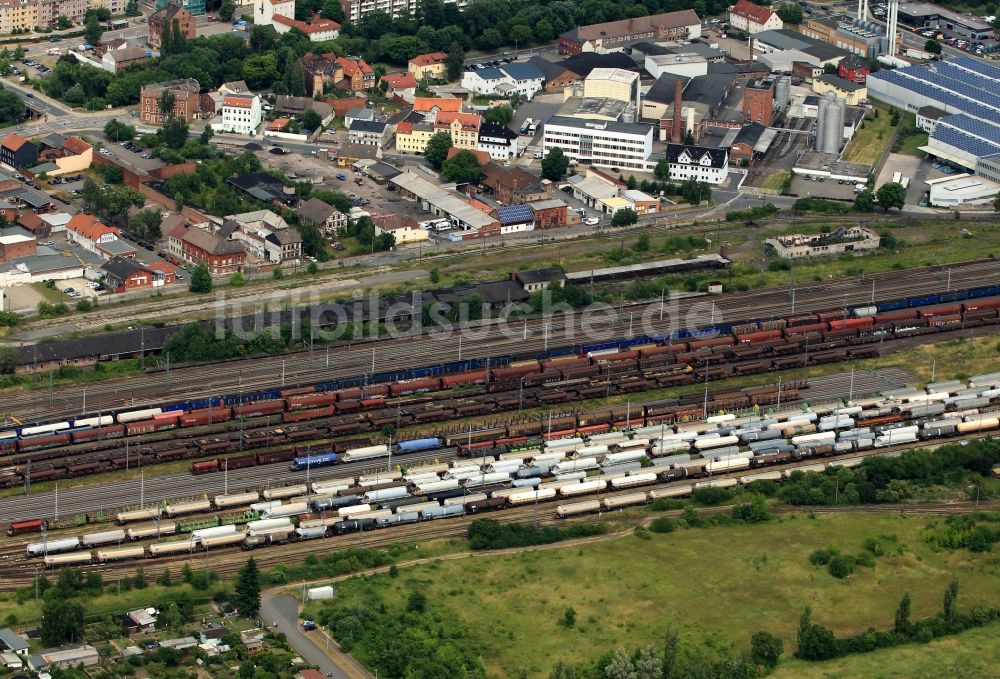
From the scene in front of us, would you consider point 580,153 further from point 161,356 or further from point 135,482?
A: point 135,482

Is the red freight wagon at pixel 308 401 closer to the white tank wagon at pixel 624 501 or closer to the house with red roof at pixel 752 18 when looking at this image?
the white tank wagon at pixel 624 501

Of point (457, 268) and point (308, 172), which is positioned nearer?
point (457, 268)

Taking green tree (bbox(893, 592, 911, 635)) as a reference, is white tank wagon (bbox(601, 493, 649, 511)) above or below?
below

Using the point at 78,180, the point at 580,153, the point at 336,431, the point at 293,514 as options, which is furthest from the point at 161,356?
the point at 580,153

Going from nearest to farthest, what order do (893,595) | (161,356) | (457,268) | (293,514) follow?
(893,595), (293,514), (161,356), (457,268)

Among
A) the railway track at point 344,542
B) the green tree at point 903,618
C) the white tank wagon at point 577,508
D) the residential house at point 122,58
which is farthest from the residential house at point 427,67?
the green tree at point 903,618

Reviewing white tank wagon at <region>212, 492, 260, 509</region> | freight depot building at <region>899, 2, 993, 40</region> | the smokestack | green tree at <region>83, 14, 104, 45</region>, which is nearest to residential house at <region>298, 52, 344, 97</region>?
green tree at <region>83, 14, 104, 45</region>

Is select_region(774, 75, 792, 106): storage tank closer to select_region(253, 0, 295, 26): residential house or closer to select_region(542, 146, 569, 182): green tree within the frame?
select_region(542, 146, 569, 182): green tree
